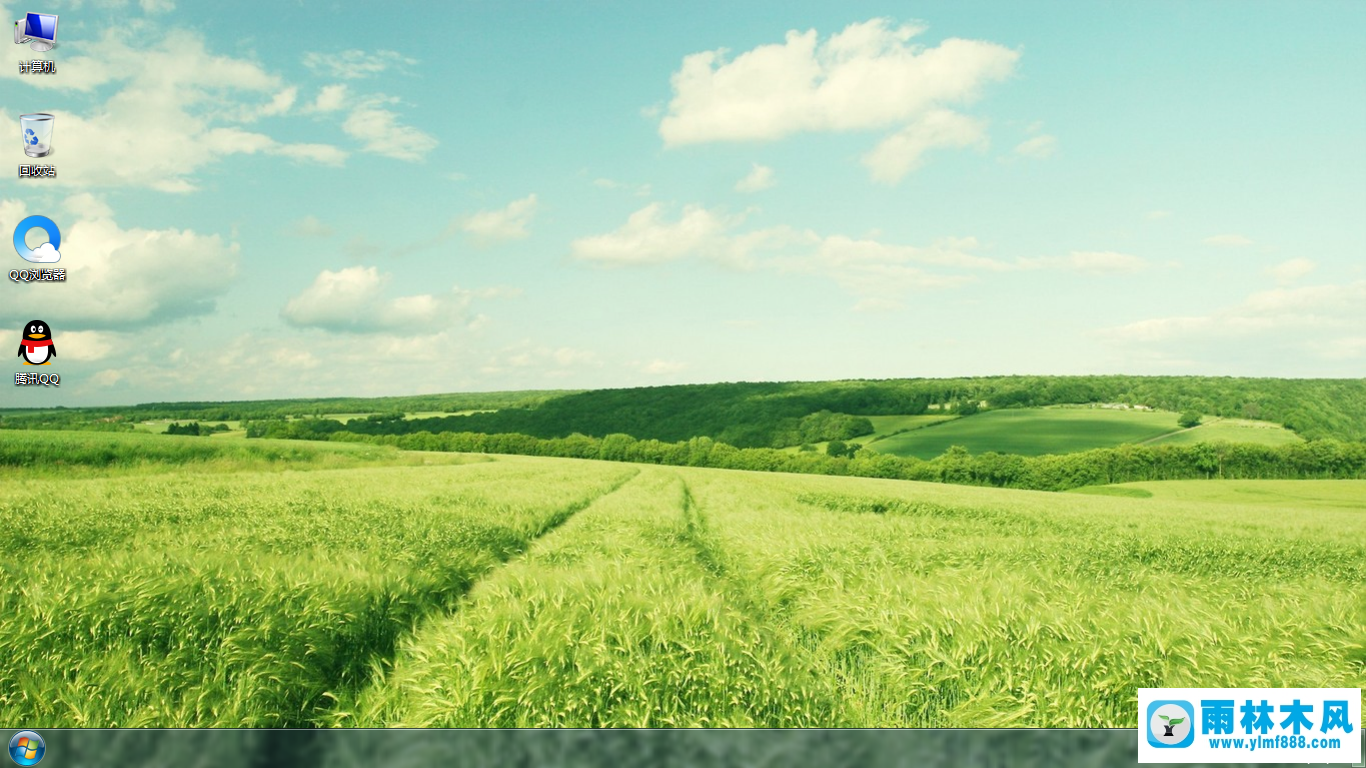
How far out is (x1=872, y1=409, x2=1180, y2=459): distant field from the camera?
75812 mm

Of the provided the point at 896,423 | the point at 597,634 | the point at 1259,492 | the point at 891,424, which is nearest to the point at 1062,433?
the point at 896,423

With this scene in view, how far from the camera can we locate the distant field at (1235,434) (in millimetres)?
66250

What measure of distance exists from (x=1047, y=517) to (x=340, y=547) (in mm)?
18061

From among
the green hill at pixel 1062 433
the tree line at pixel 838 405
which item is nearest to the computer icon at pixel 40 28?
the tree line at pixel 838 405

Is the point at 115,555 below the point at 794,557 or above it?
above

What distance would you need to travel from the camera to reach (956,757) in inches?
88.3

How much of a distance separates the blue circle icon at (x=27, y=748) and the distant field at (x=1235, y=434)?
8678cm

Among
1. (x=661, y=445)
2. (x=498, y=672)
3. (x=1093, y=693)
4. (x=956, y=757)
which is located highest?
(x=956, y=757)

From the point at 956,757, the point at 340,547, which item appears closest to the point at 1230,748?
the point at 956,757

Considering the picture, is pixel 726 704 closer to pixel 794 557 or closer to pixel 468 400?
pixel 794 557

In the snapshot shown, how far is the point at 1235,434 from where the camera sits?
69.5 meters

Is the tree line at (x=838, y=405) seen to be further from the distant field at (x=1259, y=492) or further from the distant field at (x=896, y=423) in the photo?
the distant field at (x=1259, y=492)

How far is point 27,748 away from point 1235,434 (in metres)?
93.2

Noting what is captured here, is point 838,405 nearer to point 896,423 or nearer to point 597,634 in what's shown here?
point 896,423
